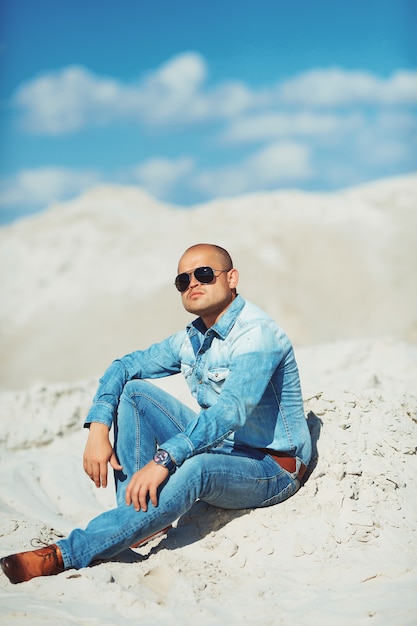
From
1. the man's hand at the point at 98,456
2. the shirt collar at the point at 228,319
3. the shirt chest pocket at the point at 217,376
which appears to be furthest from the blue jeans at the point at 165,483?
the shirt collar at the point at 228,319

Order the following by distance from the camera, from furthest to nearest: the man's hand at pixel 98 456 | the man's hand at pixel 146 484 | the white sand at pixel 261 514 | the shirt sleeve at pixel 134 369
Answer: the shirt sleeve at pixel 134 369 → the man's hand at pixel 98 456 → the man's hand at pixel 146 484 → the white sand at pixel 261 514

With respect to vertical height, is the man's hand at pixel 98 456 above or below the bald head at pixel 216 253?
below

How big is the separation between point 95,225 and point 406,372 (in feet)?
56.8

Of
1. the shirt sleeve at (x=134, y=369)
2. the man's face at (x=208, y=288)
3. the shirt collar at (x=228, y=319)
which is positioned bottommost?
the shirt sleeve at (x=134, y=369)

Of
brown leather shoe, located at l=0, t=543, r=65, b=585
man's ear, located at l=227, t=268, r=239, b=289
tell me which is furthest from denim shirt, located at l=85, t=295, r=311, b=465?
brown leather shoe, located at l=0, t=543, r=65, b=585

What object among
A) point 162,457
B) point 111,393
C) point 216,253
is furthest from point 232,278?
point 162,457

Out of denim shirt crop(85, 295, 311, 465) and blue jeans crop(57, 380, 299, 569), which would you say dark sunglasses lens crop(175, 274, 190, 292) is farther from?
blue jeans crop(57, 380, 299, 569)

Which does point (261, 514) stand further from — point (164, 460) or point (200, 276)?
point (200, 276)

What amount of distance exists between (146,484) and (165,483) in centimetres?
10

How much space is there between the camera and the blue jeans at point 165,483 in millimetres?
2949

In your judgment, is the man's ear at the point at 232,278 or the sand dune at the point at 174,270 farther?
the sand dune at the point at 174,270

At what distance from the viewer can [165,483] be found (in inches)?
116

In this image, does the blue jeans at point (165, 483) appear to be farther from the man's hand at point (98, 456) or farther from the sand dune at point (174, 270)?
the sand dune at point (174, 270)

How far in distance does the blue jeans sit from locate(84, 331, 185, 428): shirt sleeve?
0.06 metres
